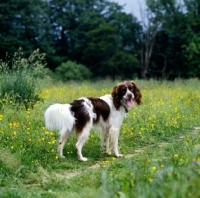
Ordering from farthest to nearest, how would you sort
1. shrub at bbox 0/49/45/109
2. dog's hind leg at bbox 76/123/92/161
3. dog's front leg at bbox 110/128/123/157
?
1. shrub at bbox 0/49/45/109
2. dog's front leg at bbox 110/128/123/157
3. dog's hind leg at bbox 76/123/92/161

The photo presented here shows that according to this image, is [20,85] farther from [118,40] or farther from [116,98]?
[118,40]

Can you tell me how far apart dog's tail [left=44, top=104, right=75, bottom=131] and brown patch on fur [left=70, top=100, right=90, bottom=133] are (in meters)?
0.11

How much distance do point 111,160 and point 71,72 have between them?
91.0 ft

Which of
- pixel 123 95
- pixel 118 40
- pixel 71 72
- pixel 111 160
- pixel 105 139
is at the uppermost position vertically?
pixel 118 40

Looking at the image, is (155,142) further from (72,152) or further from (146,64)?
(146,64)

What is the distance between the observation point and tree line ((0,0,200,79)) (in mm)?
36438

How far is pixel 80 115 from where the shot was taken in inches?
274

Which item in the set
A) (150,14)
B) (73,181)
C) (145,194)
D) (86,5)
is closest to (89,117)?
(73,181)

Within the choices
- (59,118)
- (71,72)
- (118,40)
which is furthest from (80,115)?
(118,40)

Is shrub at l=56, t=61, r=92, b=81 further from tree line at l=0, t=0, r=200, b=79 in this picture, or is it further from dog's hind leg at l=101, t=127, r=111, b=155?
dog's hind leg at l=101, t=127, r=111, b=155

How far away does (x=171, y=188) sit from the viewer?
3.31m

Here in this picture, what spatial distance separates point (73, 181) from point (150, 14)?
35144 mm

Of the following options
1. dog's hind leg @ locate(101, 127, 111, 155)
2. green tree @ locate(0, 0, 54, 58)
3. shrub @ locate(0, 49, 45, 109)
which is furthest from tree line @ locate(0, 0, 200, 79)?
dog's hind leg @ locate(101, 127, 111, 155)

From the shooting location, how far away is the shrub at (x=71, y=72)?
112 feet
